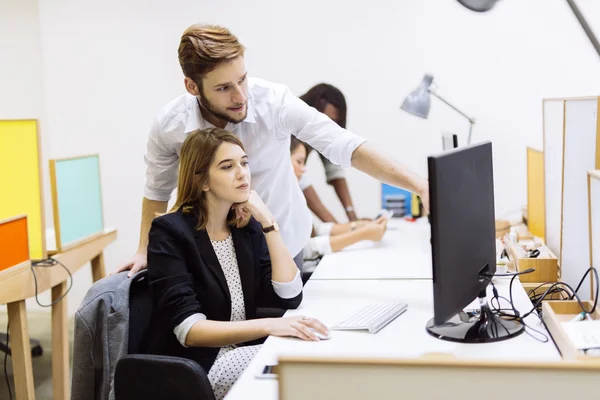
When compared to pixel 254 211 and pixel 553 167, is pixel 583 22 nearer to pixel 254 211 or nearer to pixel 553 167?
pixel 553 167

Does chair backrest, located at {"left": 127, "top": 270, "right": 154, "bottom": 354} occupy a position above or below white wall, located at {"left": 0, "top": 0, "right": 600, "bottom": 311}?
→ below

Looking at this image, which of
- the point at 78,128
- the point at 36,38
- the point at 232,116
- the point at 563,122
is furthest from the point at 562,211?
the point at 36,38

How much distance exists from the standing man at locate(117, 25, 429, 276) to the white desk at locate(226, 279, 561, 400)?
0.32 meters

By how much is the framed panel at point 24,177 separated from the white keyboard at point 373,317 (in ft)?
5.18

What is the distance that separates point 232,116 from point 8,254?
1119 millimetres

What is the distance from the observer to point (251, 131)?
2285mm

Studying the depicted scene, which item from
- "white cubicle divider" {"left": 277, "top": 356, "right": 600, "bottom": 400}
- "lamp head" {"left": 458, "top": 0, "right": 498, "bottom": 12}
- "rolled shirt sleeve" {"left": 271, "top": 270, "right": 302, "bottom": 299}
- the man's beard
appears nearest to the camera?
"white cubicle divider" {"left": 277, "top": 356, "right": 600, "bottom": 400}

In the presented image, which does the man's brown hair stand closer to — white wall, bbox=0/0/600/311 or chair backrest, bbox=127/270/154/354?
chair backrest, bbox=127/270/154/354

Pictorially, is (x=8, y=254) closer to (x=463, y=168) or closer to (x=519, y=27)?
(x=463, y=168)

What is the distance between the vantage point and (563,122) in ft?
6.79

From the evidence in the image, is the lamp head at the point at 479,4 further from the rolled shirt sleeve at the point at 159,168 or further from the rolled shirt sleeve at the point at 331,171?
the rolled shirt sleeve at the point at 159,168

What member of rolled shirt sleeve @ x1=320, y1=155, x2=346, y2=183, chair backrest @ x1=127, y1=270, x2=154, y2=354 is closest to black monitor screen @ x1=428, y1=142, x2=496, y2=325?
chair backrest @ x1=127, y1=270, x2=154, y2=354

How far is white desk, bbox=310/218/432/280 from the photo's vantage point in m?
2.46

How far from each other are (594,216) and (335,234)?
163cm
